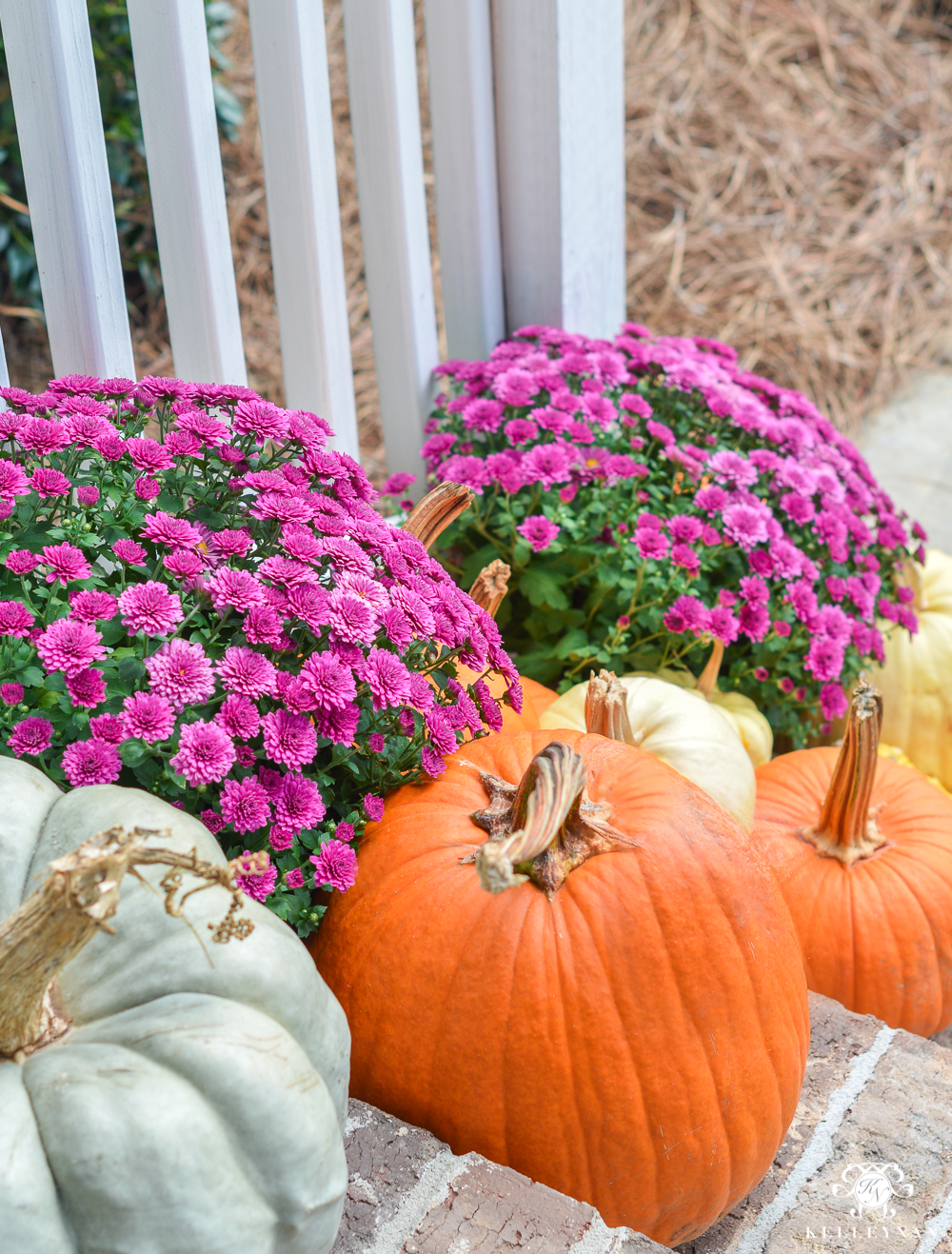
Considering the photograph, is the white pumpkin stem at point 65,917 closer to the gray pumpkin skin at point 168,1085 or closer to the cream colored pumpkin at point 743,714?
the gray pumpkin skin at point 168,1085

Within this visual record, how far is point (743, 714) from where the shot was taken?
200 centimetres

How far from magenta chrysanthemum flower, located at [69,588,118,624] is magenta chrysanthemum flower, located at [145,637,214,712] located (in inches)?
2.8

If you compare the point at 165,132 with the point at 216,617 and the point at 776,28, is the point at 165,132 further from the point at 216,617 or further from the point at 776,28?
the point at 776,28

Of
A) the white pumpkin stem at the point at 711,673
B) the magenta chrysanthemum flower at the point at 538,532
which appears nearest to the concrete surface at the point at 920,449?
the white pumpkin stem at the point at 711,673

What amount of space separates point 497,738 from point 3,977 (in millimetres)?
760

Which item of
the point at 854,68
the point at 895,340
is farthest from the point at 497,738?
the point at 854,68

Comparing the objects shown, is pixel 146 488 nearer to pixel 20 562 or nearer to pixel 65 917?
pixel 20 562

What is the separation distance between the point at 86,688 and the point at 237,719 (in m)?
0.16

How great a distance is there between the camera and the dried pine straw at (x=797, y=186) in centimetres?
425

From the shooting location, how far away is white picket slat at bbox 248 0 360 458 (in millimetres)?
1855

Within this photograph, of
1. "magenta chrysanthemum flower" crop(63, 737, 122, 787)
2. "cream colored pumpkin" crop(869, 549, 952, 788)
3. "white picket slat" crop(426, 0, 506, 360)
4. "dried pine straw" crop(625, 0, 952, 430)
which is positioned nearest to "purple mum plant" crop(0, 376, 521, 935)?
"magenta chrysanthemum flower" crop(63, 737, 122, 787)

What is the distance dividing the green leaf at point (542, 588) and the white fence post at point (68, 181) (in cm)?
79

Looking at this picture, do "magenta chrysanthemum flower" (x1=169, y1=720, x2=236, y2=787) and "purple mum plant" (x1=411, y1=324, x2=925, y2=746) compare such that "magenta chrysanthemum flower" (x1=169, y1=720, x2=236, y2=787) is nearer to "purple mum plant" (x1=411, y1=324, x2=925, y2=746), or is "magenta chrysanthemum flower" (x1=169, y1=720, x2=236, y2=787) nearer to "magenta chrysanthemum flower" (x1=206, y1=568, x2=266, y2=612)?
"magenta chrysanthemum flower" (x1=206, y1=568, x2=266, y2=612)

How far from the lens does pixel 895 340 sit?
4.39 metres
